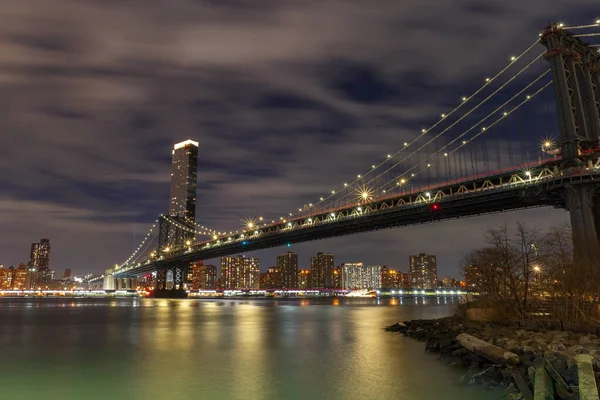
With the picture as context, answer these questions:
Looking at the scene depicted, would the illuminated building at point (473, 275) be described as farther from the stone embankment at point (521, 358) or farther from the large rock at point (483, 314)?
the stone embankment at point (521, 358)

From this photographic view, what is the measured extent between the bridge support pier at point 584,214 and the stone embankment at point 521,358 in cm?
1875

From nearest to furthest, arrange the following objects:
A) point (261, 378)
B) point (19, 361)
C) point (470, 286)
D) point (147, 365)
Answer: point (261, 378), point (147, 365), point (19, 361), point (470, 286)

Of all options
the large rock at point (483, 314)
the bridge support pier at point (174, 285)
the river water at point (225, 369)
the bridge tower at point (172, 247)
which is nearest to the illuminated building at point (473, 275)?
the large rock at point (483, 314)

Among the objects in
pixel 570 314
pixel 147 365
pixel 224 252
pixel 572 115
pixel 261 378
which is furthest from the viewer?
pixel 224 252

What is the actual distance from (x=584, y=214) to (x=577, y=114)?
9255 mm

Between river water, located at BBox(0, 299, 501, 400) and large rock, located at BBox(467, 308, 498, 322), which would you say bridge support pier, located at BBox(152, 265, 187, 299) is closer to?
river water, located at BBox(0, 299, 501, 400)

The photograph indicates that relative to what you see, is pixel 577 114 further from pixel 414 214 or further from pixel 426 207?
pixel 414 214

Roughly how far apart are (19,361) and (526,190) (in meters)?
44.8

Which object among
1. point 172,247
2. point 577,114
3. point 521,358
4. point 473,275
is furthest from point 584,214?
point 172,247

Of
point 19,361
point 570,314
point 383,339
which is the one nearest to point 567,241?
point 570,314

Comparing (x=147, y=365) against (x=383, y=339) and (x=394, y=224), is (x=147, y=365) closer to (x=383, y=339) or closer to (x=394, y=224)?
(x=383, y=339)

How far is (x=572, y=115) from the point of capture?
39.1 metres

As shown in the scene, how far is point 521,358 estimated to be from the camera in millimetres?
14172

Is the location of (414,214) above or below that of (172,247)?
below
